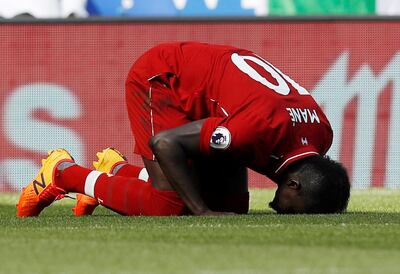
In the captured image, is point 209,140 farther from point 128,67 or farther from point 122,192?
point 128,67

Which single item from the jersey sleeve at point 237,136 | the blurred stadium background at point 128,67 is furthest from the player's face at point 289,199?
the blurred stadium background at point 128,67

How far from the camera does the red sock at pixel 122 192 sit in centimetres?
797

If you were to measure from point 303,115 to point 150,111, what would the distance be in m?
1.02

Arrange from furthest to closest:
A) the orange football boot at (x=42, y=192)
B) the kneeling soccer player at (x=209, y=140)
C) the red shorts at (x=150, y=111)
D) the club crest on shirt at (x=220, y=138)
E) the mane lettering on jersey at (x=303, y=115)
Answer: the orange football boot at (x=42, y=192)
the red shorts at (x=150, y=111)
the mane lettering on jersey at (x=303, y=115)
the kneeling soccer player at (x=209, y=140)
the club crest on shirt at (x=220, y=138)

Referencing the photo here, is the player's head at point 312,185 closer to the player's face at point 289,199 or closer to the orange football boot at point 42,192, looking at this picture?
the player's face at point 289,199

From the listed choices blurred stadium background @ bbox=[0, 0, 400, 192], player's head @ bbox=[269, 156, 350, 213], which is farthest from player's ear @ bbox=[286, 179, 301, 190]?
blurred stadium background @ bbox=[0, 0, 400, 192]

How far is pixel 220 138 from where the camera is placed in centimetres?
734

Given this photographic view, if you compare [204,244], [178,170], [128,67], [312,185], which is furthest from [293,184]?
[128,67]

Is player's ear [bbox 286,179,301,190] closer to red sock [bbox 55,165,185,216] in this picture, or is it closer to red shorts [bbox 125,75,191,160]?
red sock [bbox 55,165,185,216]

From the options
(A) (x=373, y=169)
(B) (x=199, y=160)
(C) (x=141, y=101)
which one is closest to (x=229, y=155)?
(B) (x=199, y=160)

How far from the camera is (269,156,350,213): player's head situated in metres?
7.52

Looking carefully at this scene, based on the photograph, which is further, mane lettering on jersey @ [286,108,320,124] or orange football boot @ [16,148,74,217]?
orange football boot @ [16,148,74,217]

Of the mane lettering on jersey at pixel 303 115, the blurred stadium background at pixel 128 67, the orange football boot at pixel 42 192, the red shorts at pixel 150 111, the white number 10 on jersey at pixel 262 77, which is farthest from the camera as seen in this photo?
the blurred stadium background at pixel 128 67

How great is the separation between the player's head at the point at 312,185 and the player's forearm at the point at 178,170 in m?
0.47
